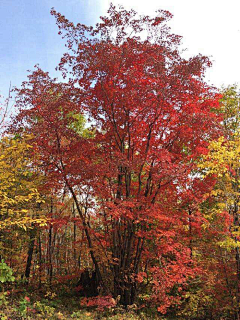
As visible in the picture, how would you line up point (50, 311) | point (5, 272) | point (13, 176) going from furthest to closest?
point (50, 311)
point (13, 176)
point (5, 272)

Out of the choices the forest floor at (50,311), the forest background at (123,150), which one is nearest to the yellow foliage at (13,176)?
the forest background at (123,150)

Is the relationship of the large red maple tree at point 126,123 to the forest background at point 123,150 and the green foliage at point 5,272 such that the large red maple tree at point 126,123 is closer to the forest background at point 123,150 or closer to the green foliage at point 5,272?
the forest background at point 123,150

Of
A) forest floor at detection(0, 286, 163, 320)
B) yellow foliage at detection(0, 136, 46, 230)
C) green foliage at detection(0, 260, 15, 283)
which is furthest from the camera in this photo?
yellow foliage at detection(0, 136, 46, 230)

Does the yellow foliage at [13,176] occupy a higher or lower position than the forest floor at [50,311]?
higher

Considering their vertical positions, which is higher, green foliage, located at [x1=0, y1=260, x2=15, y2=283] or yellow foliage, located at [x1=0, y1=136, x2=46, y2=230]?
yellow foliage, located at [x1=0, y1=136, x2=46, y2=230]

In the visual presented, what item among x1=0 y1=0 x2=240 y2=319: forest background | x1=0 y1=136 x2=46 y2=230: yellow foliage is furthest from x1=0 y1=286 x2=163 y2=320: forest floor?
x1=0 y1=136 x2=46 y2=230: yellow foliage

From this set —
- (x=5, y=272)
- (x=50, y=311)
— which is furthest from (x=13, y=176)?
(x=50, y=311)

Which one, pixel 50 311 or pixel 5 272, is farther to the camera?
pixel 50 311

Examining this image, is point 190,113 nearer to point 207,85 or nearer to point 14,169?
point 207,85

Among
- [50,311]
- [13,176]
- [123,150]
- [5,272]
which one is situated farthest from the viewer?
[123,150]

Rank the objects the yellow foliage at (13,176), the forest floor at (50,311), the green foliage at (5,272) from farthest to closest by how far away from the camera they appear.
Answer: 1. the yellow foliage at (13,176)
2. the forest floor at (50,311)
3. the green foliage at (5,272)

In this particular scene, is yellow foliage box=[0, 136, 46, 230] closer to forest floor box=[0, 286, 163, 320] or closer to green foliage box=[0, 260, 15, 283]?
green foliage box=[0, 260, 15, 283]

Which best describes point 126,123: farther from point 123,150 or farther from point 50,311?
point 50,311

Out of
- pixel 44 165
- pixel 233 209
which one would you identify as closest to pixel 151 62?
pixel 44 165
